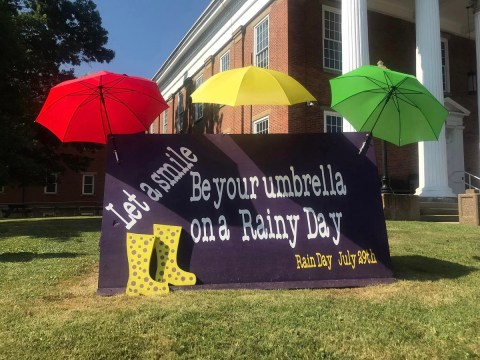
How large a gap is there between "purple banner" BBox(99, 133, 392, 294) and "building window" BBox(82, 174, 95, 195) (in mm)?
34079

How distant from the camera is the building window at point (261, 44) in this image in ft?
54.8

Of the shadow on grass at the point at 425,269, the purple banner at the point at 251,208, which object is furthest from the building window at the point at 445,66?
the purple banner at the point at 251,208

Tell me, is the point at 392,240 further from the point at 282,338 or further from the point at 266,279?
the point at 282,338

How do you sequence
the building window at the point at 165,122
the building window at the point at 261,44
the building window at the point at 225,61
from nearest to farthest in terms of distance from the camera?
the building window at the point at 261,44 < the building window at the point at 225,61 < the building window at the point at 165,122

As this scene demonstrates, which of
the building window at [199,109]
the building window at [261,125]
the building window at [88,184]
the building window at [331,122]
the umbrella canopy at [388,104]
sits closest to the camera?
the umbrella canopy at [388,104]

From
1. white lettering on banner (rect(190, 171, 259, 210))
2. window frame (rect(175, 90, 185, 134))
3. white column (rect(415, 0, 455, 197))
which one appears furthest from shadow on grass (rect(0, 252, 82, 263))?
window frame (rect(175, 90, 185, 134))

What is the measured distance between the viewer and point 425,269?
575 centimetres

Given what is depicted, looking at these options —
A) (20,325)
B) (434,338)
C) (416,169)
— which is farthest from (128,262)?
(416,169)

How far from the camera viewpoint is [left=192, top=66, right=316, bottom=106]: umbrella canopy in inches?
195

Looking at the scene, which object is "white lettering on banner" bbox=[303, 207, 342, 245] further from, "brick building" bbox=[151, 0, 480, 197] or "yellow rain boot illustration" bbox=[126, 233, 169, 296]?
"brick building" bbox=[151, 0, 480, 197]

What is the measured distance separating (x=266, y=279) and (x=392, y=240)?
4.04 metres

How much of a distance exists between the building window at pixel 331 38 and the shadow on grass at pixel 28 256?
1156cm

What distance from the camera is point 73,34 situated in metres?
23.2

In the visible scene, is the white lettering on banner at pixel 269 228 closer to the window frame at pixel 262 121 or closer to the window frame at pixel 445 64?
the window frame at pixel 262 121
